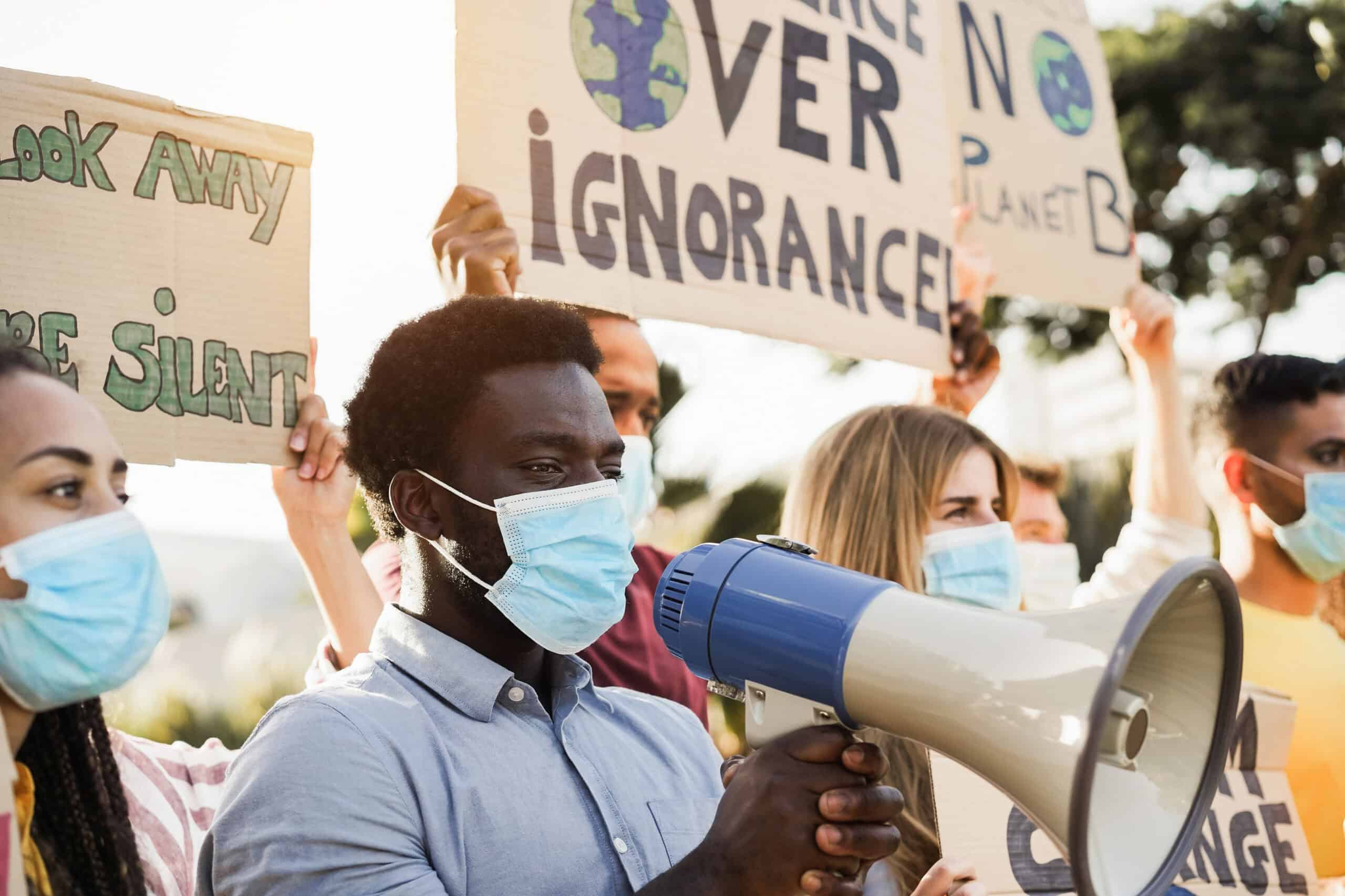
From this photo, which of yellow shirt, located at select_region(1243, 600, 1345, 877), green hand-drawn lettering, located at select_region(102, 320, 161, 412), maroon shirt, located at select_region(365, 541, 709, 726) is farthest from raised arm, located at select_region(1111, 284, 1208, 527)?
green hand-drawn lettering, located at select_region(102, 320, 161, 412)

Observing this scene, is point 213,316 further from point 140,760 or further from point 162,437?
point 140,760

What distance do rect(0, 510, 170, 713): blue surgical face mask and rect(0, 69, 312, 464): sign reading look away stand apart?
2.27 feet

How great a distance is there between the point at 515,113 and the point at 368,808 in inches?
67.9

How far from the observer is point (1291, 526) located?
418 cm

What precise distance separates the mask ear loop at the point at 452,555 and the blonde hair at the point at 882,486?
A: 1226 mm

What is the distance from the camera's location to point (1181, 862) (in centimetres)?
179

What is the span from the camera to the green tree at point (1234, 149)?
1397 centimetres

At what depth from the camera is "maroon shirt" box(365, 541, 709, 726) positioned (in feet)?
10.4

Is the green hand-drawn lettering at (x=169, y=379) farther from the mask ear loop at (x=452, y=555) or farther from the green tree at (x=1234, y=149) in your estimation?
the green tree at (x=1234, y=149)

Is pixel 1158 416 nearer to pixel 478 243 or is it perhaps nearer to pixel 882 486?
pixel 882 486

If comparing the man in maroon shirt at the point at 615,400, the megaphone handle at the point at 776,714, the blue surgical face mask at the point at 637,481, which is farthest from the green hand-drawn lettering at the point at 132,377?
the megaphone handle at the point at 776,714

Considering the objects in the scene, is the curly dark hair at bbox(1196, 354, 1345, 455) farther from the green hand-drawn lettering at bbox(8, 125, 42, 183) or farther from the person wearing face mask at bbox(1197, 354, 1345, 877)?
the green hand-drawn lettering at bbox(8, 125, 42, 183)

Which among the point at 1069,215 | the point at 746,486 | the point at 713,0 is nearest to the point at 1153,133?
the point at 746,486

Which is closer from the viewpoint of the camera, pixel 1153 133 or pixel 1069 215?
pixel 1069 215
